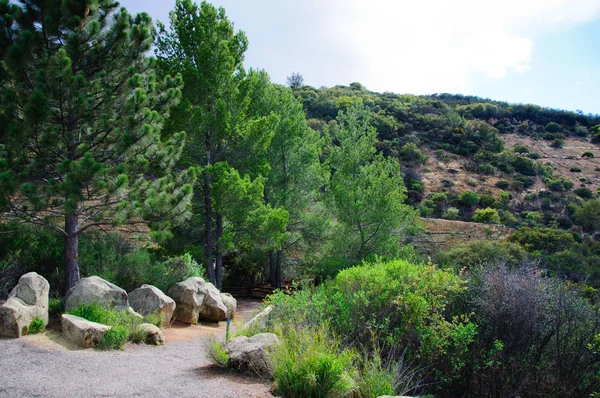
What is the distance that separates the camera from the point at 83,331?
6.53 meters

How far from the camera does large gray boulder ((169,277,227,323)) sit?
10.0 m

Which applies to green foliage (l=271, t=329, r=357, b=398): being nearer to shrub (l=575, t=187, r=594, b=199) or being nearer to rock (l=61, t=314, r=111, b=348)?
rock (l=61, t=314, r=111, b=348)

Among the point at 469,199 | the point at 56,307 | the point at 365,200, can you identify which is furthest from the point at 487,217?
the point at 56,307

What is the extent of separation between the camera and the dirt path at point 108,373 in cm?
466

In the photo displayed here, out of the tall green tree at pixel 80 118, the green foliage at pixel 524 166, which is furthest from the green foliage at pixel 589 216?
the tall green tree at pixel 80 118

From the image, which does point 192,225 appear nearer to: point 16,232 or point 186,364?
point 16,232

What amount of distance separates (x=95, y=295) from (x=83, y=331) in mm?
1465

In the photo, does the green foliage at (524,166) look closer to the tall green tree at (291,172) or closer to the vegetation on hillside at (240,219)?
the vegetation on hillside at (240,219)

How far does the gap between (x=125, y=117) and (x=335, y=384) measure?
22.7 ft

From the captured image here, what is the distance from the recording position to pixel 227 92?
13.2 meters

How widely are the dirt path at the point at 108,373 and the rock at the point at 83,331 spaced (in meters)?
0.16

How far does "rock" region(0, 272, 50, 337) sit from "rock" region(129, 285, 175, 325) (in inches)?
70.8

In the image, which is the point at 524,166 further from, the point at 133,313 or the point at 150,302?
the point at 133,313

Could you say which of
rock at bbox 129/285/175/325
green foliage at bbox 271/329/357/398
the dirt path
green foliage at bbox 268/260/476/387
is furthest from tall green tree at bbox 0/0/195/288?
green foliage at bbox 271/329/357/398
